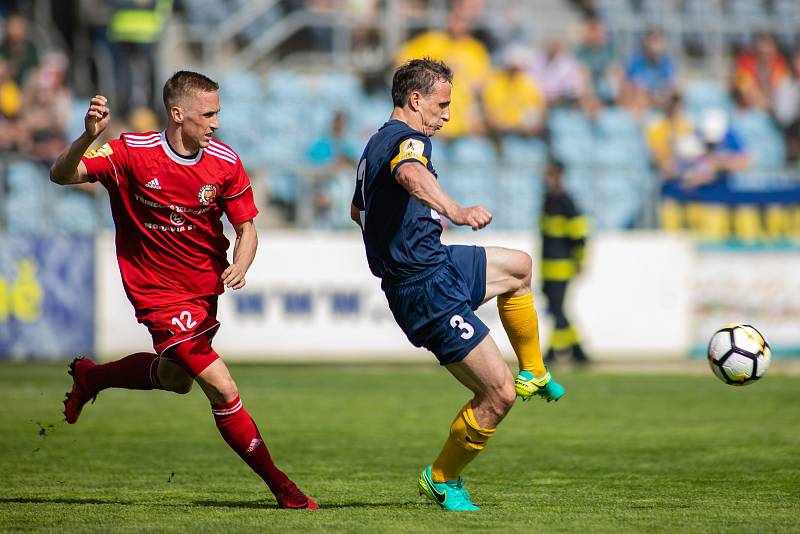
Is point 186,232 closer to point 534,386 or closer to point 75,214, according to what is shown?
point 534,386

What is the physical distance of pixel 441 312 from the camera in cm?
658

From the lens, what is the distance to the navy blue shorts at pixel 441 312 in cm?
657

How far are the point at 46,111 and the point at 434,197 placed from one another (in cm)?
1370

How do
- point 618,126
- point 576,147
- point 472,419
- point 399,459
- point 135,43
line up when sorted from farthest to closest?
point 618,126 → point 576,147 → point 135,43 → point 399,459 → point 472,419

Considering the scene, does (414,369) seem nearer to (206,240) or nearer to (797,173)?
(797,173)

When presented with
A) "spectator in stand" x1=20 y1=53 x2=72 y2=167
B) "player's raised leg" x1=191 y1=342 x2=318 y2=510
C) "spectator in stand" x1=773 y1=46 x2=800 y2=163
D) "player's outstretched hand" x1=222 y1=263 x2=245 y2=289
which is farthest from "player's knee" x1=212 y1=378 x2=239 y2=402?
"spectator in stand" x1=773 y1=46 x2=800 y2=163

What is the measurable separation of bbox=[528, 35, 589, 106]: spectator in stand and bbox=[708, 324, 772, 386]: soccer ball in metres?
12.9

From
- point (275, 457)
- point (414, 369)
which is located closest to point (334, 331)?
point (414, 369)

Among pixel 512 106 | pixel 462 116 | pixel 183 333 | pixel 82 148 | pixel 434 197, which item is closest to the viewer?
pixel 434 197

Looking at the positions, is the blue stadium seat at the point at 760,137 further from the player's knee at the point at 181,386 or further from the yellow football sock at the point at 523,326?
the player's knee at the point at 181,386

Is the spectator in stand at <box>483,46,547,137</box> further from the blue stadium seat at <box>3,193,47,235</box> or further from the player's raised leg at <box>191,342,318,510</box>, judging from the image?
the player's raised leg at <box>191,342,318,510</box>

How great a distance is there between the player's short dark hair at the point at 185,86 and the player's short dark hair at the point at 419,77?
998mm

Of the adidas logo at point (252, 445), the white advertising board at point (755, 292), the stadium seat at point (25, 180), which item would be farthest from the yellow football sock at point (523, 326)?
the white advertising board at point (755, 292)

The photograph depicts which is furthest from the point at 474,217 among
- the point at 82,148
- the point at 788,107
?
the point at 788,107
